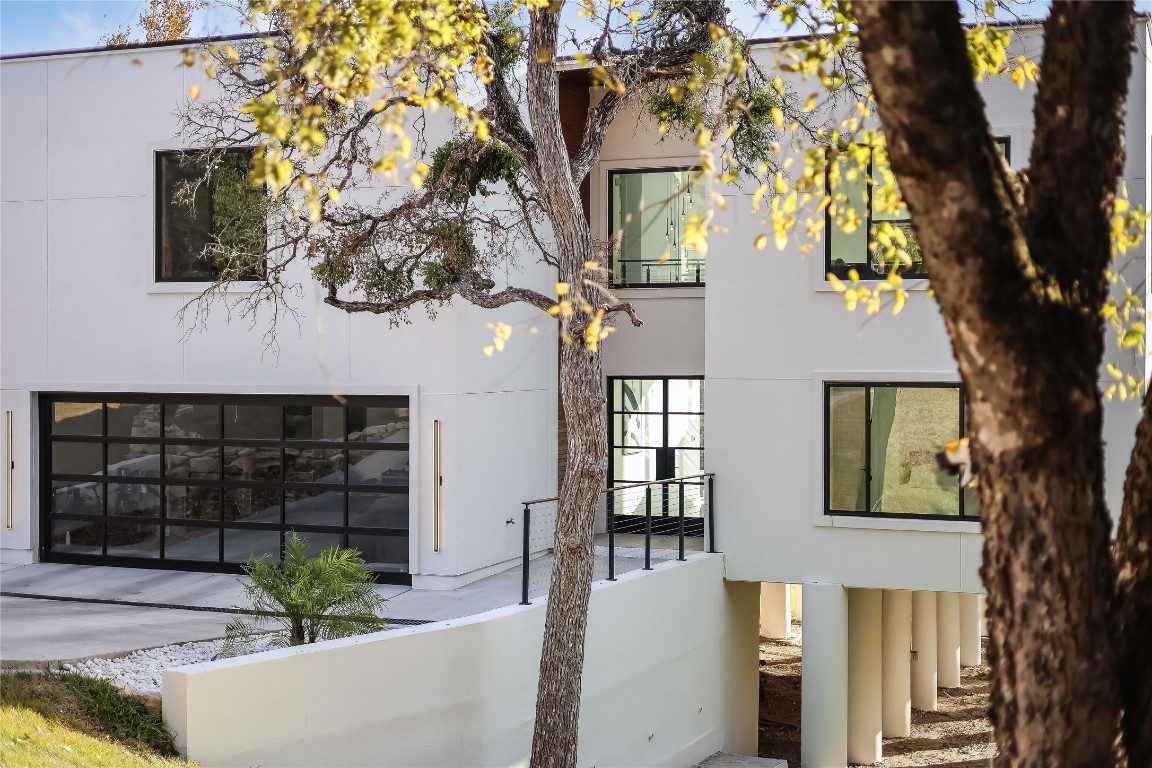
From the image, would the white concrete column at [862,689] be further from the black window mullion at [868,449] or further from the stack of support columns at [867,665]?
the black window mullion at [868,449]

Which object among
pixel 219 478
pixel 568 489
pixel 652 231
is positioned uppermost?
pixel 652 231

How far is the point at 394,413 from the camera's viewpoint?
1410cm

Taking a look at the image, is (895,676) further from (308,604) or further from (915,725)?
(308,604)

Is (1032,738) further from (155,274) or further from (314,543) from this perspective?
(155,274)

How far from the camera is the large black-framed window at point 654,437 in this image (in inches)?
707

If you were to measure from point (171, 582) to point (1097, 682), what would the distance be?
12.1 meters

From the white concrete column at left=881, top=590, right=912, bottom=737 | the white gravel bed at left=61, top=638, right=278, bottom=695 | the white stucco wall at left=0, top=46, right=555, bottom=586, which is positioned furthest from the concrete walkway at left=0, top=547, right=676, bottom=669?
the white concrete column at left=881, top=590, right=912, bottom=737

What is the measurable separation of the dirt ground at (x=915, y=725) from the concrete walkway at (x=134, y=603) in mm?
4921

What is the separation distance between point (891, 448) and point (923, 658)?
372 inches

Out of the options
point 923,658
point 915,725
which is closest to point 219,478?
point 915,725

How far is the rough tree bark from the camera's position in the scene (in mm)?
3721

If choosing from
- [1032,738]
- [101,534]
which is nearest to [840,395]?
[101,534]

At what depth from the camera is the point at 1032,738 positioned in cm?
387

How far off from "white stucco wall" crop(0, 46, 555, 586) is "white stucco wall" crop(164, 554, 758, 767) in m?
2.05
